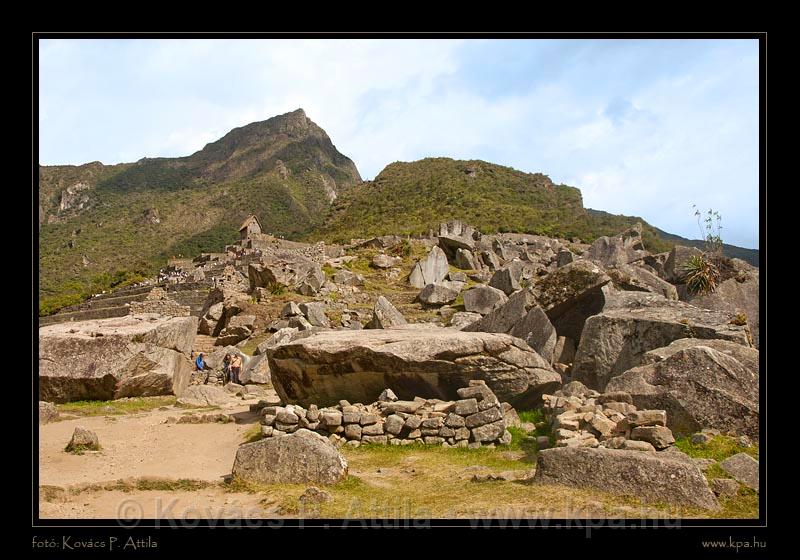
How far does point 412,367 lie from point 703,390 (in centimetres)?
397

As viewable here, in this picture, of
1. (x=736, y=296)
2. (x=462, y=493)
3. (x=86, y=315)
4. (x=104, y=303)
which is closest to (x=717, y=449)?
(x=462, y=493)

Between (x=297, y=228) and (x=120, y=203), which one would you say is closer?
(x=297, y=228)

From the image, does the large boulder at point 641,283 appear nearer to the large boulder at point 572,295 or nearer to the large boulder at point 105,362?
the large boulder at point 572,295

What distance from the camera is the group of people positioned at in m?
15.2

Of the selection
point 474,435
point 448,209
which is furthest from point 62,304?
point 448,209

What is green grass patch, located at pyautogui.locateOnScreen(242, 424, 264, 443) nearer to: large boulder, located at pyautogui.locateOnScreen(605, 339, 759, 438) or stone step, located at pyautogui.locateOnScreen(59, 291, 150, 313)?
large boulder, located at pyautogui.locateOnScreen(605, 339, 759, 438)

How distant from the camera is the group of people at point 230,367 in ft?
49.8

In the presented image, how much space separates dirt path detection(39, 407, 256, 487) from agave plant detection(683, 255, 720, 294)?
1018 cm

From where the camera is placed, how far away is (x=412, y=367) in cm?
924

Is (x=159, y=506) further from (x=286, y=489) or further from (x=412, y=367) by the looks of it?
(x=412, y=367)

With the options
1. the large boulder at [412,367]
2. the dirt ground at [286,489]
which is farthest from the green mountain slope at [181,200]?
the dirt ground at [286,489]
